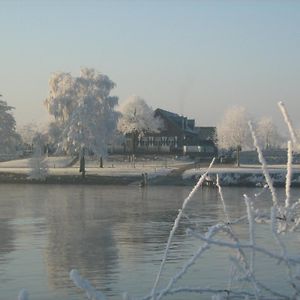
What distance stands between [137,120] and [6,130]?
2296 centimetres

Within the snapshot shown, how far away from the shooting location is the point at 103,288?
13688 mm

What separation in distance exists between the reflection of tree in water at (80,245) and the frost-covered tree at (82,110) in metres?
32.9

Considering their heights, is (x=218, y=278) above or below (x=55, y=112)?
below

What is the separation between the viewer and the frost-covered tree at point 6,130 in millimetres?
84500

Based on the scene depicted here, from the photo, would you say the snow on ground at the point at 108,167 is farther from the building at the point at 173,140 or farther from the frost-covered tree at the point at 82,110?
the building at the point at 173,140

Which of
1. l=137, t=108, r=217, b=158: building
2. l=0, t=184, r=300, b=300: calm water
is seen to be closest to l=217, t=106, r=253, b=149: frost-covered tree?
l=137, t=108, r=217, b=158: building

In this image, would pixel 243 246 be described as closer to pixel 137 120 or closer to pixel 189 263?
pixel 189 263

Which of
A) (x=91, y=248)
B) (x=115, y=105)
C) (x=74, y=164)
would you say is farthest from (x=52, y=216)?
(x=74, y=164)

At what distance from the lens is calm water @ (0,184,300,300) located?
46.3ft

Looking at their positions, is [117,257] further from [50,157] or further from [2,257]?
[50,157]

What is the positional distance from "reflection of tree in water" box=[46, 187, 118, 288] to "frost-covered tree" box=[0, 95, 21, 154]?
171 feet

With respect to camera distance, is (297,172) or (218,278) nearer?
(218,278)

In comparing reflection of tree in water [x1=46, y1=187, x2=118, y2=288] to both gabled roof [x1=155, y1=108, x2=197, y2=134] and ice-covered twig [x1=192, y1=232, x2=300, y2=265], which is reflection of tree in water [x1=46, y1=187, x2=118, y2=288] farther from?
gabled roof [x1=155, y1=108, x2=197, y2=134]

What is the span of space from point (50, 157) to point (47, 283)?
6915 cm
